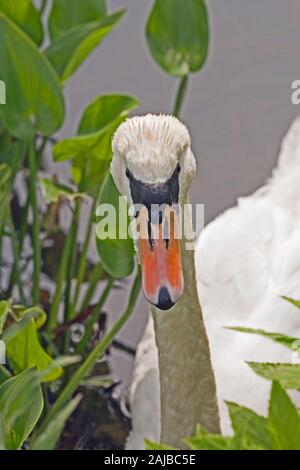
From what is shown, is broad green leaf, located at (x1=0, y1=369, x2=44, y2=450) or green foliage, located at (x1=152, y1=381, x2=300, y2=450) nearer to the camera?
green foliage, located at (x1=152, y1=381, x2=300, y2=450)

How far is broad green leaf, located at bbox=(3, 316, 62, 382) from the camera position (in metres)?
2.17

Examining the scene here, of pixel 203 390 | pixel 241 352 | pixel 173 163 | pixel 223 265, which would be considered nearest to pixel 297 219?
pixel 223 265

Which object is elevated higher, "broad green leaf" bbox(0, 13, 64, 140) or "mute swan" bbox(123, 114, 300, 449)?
"broad green leaf" bbox(0, 13, 64, 140)

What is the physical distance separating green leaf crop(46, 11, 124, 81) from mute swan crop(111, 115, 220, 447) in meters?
0.73

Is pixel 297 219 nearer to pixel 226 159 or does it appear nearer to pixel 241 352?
pixel 241 352

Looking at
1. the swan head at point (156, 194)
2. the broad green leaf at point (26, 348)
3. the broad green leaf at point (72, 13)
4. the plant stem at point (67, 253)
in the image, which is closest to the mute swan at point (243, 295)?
the plant stem at point (67, 253)

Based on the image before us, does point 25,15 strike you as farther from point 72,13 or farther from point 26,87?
point 26,87

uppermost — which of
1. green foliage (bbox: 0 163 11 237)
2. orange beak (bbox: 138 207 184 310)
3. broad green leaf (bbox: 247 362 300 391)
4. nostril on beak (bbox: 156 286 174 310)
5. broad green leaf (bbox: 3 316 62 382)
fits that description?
green foliage (bbox: 0 163 11 237)

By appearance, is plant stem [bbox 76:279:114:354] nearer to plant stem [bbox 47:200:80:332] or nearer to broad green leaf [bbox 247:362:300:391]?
plant stem [bbox 47:200:80:332]

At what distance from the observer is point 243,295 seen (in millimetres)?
2869

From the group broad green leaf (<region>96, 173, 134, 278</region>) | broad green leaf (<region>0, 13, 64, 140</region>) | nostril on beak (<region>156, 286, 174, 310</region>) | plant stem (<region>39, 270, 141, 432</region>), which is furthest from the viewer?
plant stem (<region>39, 270, 141, 432</region>)

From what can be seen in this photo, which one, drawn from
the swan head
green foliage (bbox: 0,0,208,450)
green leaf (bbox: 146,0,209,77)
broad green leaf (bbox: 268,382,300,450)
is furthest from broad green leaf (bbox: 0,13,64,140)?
broad green leaf (bbox: 268,382,300,450)

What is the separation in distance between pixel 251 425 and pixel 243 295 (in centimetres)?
151

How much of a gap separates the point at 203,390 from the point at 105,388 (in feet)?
3.35
